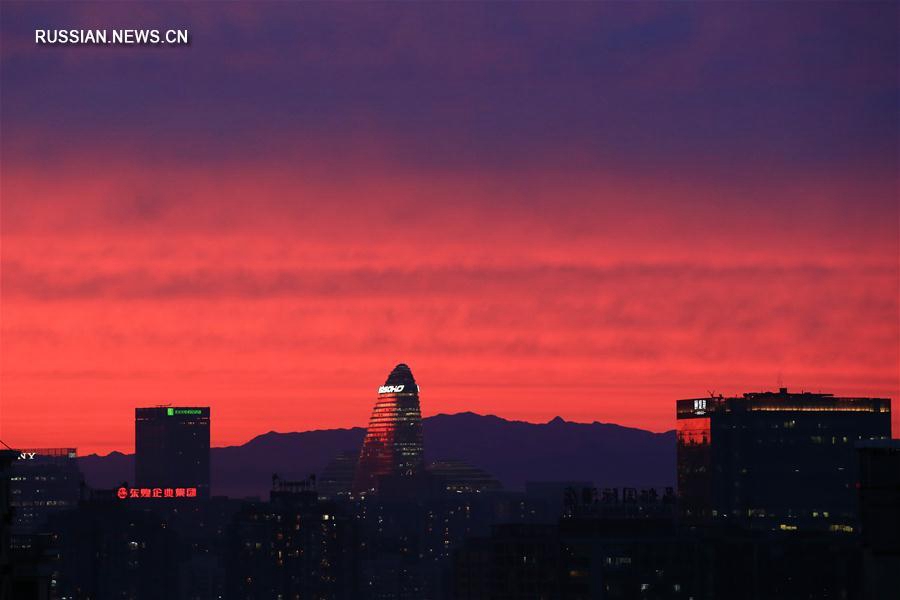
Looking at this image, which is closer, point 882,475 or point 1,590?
point 1,590

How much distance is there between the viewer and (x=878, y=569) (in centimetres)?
8288

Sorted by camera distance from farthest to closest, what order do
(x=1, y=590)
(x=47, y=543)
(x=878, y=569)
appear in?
(x=878, y=569), (x=47, y=543), (x=1, y=590)

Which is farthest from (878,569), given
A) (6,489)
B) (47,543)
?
(6,489)

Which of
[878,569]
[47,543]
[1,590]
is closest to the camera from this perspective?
[1,590]

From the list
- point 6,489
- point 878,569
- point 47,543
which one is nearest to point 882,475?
point 878,569

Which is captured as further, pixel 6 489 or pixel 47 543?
pixel 47 543

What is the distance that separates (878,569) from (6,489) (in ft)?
122

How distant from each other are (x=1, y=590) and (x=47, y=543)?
32.3 feet

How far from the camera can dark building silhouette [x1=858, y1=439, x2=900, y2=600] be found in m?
81.8

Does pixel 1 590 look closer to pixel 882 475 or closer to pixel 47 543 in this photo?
pixel 47 543

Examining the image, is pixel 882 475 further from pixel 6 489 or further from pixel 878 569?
pixel 6 489

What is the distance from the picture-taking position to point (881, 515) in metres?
82.1

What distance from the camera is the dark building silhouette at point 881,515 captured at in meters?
81.8

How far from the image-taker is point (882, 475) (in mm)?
83938
